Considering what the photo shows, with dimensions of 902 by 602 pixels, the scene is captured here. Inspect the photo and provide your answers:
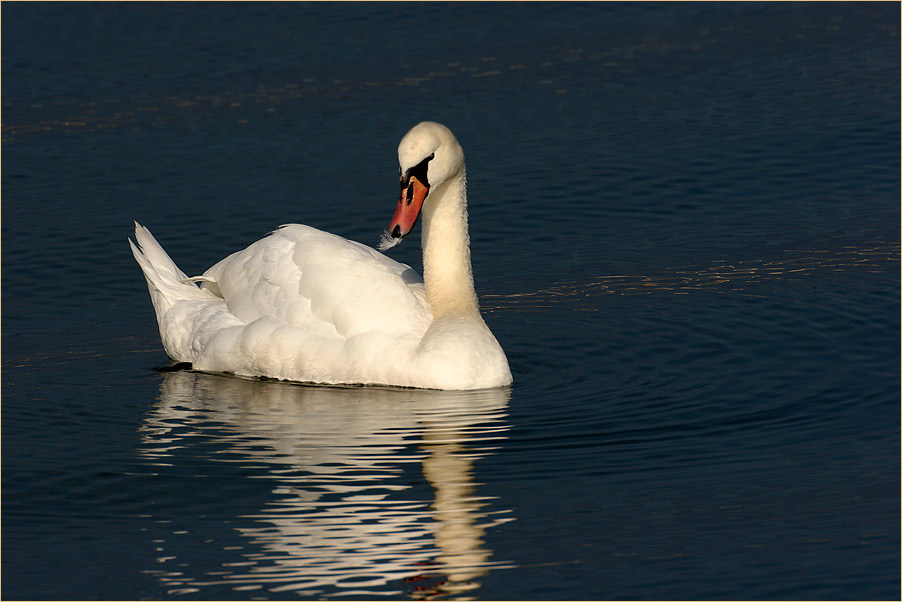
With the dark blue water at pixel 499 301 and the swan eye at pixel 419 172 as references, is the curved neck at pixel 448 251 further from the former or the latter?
the dark blue water at pixel 499 301

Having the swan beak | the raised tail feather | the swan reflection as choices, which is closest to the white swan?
the swan beak

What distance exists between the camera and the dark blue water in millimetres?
8383

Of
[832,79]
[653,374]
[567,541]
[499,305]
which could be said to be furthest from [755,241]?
[567,541]

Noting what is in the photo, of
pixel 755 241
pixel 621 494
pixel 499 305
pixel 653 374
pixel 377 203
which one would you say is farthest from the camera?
pixel 377 203

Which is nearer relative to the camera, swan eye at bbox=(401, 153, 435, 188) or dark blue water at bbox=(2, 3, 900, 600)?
dark blue water at bbox=(2, 3, 900, 600)

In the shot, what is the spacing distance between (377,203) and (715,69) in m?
5.93

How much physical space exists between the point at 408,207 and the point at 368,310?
907 mm

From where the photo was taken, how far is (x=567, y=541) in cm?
838

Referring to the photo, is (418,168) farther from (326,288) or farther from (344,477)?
(344,477)

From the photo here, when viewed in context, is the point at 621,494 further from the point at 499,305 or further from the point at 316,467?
the point at 499,305

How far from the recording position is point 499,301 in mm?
13516

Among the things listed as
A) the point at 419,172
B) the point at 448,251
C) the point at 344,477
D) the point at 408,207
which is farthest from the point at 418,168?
the point at 344,477

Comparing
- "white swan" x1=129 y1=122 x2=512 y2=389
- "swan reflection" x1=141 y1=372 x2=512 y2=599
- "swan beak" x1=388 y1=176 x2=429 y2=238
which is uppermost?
"swan beak" x1=388 y1=176 x2=429 y2=238

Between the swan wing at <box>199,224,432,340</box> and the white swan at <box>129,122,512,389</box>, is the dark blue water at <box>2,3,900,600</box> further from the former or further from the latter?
the swan wing at <box>199,224,432,340</box>
